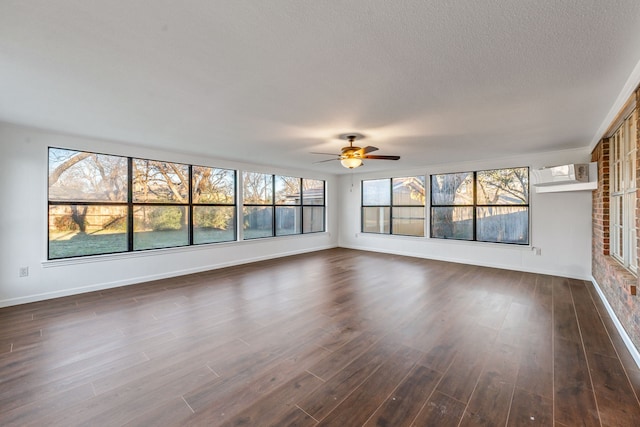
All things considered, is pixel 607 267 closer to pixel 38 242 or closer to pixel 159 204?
pixel 159 204

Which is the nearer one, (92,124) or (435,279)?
(92,124)

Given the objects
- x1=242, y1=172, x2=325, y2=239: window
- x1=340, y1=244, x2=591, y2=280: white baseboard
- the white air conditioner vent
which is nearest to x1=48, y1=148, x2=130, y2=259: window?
x1=242, y1=172, x2=325, y2=239: window

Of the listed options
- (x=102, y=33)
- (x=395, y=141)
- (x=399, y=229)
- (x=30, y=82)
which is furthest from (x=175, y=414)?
(x=399, y=229)

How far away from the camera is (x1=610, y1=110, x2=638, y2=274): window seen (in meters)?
2.94

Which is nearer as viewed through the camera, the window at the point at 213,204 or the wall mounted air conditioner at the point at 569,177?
the wall mounted air conditioner at the point at 569,177

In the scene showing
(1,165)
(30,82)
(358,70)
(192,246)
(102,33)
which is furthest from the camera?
(192,246)

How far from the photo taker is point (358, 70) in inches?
86.1

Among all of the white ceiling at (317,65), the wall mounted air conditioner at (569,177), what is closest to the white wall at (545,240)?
the wall mounted air conditioner at (569,177)

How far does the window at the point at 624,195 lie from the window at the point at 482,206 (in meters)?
1.88

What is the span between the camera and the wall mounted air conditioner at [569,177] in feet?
13.9

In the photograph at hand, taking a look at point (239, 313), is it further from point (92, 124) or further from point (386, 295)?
point (92, 124)

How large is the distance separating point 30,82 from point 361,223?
745 centimetres

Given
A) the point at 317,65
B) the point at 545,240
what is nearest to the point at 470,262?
the point at 545,240

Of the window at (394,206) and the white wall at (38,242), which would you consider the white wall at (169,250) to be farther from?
the window at (394,206)
